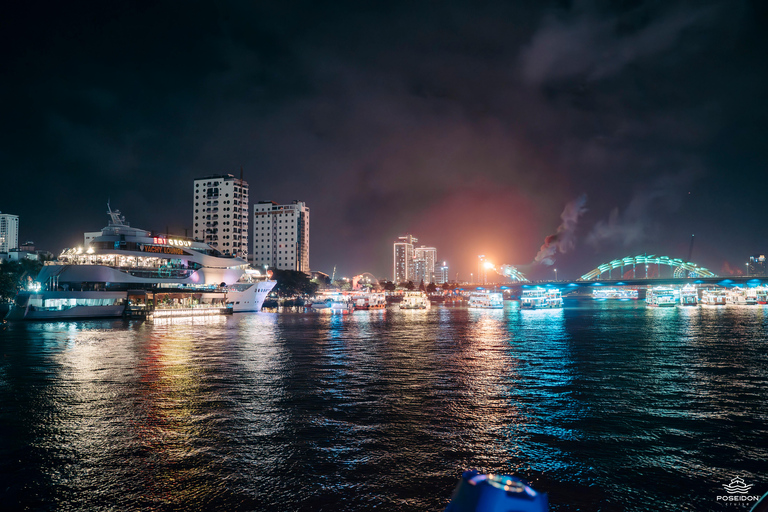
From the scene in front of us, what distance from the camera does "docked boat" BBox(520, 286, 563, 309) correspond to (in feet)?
412

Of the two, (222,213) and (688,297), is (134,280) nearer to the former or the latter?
(222,213)

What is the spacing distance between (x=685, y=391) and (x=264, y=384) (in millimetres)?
17197

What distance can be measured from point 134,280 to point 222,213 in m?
75.2

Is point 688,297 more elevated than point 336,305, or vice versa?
point 688,297

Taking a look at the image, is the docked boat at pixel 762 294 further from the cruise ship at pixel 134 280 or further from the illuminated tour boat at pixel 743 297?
the cruise ship at pixel 134 280

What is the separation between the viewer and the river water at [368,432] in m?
8.66

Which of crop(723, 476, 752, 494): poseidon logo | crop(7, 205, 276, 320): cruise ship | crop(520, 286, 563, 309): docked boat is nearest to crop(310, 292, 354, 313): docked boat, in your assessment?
crop(7, 205, 276, 320): cruise ship

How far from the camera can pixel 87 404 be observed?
15828mm

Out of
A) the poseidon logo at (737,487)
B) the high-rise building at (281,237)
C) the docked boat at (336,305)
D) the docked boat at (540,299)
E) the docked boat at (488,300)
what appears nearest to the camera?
the poseidon logo at (737,487)

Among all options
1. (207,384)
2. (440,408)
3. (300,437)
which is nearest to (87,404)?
(207,384)

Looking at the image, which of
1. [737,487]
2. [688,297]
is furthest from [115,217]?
[688,297]

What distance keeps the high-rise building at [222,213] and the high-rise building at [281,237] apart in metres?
25.2

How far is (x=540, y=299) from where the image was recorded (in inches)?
4993

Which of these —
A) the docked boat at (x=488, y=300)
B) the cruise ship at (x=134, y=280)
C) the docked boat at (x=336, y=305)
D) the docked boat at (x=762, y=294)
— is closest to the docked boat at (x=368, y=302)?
the docked boat at (x=336, y=305)
